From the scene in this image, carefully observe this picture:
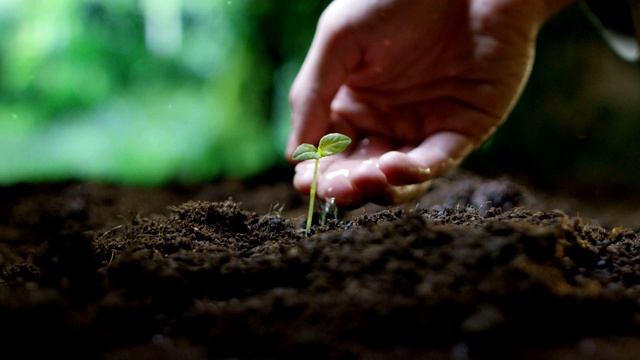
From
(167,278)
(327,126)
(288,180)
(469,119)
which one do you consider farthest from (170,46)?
(167,278)

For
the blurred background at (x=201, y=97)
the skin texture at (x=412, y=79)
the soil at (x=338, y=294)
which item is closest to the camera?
the soil at (x=338, y=294)

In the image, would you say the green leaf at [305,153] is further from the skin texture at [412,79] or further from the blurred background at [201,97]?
the blurred background at [201,97]

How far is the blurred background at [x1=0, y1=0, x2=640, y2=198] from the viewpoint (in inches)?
127

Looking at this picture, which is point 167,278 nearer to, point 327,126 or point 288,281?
point 288,281

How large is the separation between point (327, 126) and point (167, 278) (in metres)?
0.98

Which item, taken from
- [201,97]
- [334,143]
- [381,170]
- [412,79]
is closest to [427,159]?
[381,170]

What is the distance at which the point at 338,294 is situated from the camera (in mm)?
824

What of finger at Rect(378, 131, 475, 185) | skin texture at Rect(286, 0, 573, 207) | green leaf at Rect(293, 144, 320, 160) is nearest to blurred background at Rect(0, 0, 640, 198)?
skin texture at Rect(286, 0, 573, 207)

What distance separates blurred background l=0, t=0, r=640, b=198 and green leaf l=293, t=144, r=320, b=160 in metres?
2.12

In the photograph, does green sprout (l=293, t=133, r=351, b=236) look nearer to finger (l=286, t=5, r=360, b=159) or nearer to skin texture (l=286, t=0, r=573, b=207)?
skin texture (l=286, t=0, r=573, b=207)

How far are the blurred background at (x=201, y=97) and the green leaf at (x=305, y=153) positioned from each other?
6.97 ft

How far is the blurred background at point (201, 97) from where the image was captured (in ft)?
10.6

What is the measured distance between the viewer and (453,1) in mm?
1772

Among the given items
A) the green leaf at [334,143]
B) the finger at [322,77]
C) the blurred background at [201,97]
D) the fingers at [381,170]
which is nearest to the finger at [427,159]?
the fingers at [381,170]
